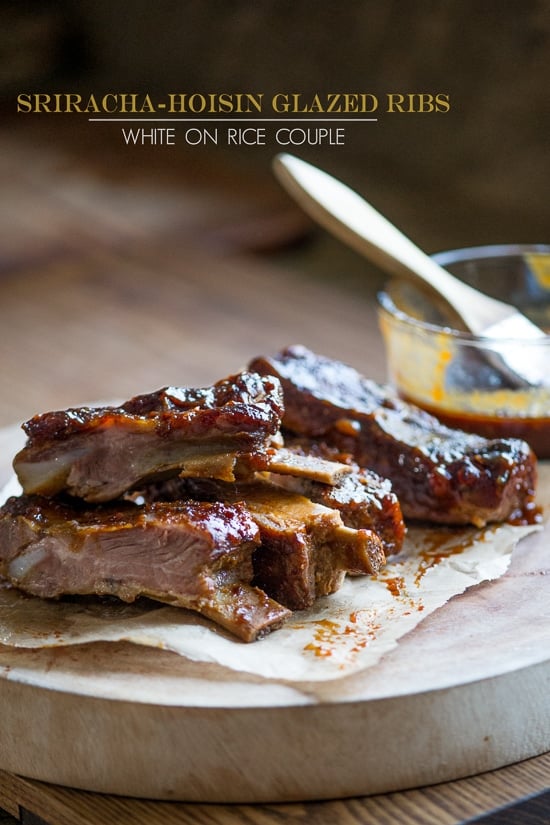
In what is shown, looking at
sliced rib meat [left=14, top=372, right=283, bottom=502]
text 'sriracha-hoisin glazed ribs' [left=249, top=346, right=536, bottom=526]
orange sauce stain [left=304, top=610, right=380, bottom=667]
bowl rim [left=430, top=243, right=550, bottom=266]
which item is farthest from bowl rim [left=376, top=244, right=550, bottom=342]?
orange sauce stain [left=304, top=610, right=380, bottom=667]

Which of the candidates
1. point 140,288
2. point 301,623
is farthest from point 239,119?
point 301,623

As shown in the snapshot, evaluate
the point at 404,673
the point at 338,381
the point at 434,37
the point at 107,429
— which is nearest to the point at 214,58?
the point at 434,37

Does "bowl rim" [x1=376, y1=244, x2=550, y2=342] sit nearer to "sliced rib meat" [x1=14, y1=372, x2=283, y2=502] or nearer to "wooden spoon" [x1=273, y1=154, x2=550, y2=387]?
"wooden spoon" [x1=273, y1=154, x2=550, y2=387]

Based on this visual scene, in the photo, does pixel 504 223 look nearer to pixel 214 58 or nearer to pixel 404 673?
pixel 214 58

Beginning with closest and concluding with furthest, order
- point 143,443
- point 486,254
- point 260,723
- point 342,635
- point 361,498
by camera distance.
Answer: point 260,723, point 342,635, point 143,443, point 361,498, point 486,254

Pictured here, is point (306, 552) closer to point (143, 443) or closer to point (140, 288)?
point (143, 443)

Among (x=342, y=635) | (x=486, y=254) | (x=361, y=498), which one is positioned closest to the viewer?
(x=342, y=635)
